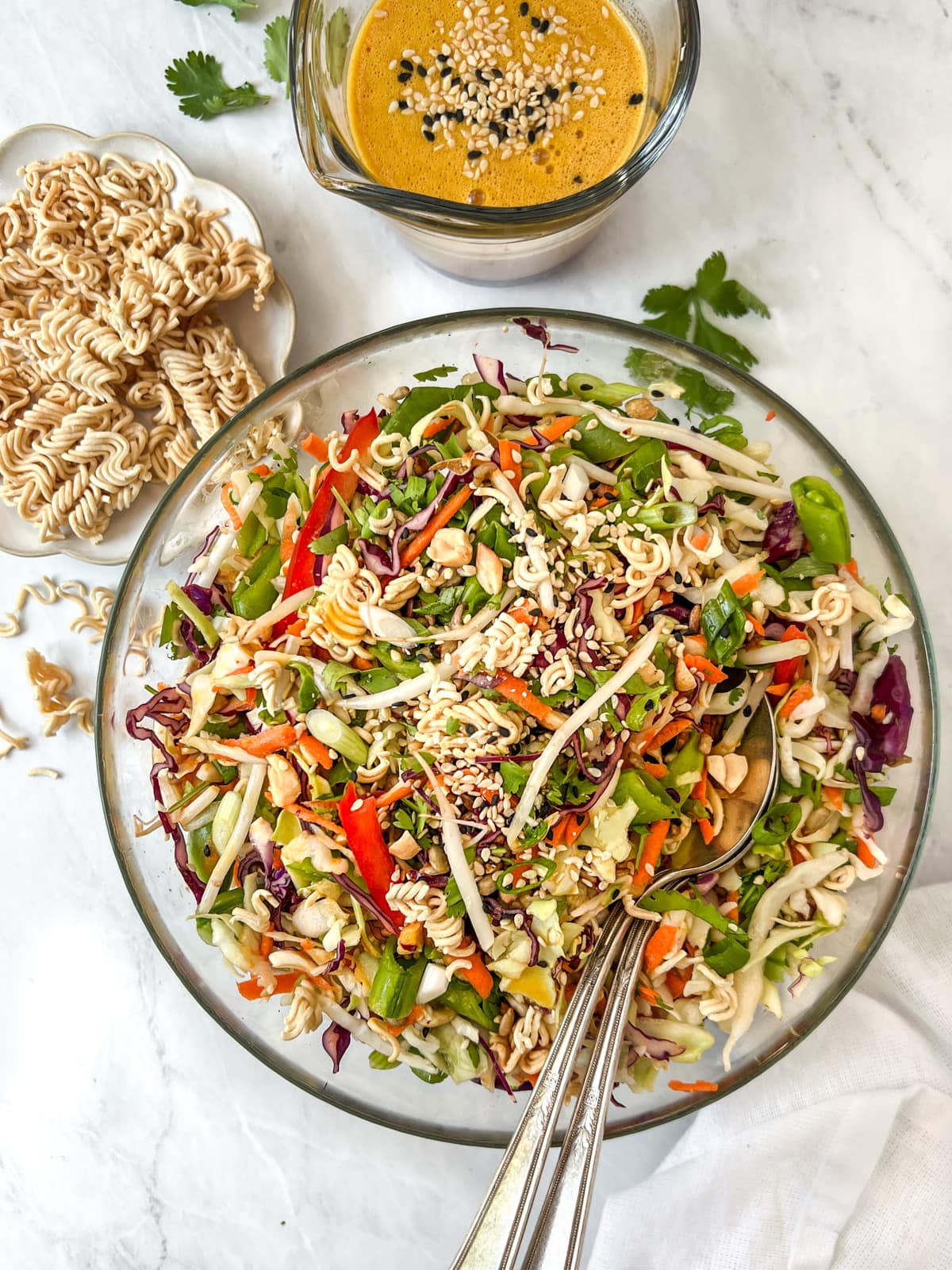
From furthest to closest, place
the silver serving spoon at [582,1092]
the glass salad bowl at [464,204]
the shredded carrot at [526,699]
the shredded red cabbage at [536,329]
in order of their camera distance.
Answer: the shredded red cabbage at [536,329] < the glass salad bowl at [464,204] < the shredded carrot at [526,699] < the silver serving spoon at [582,1092]

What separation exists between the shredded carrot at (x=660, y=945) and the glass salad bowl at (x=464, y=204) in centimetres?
118

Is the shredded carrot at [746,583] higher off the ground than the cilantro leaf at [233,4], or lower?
lower

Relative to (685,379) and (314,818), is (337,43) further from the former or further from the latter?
(314,818)

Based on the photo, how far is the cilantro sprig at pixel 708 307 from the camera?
6.79 ft

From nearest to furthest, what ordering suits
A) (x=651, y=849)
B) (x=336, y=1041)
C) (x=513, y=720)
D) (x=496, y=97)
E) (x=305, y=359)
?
1. (x=513, y=720)
2. (x=651, y=849)
3. (x=336, y=1041)
4. (x=496, y=97)
5. (x=305, y=359)

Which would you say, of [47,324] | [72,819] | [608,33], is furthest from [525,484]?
[72,819]

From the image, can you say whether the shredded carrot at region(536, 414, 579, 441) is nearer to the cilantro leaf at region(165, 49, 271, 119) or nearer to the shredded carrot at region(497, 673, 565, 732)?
the shredded carrot at region(497, 673, 565, 732)

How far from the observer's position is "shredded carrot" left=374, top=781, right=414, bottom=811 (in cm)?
146

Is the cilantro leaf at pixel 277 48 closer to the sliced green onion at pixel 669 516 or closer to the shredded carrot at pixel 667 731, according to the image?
the sliced green onion at pixel 669 516

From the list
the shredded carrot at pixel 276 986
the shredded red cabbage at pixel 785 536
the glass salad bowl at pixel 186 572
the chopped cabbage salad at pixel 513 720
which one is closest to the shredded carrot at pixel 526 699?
the chopped cabbage salad at pixel 513 720

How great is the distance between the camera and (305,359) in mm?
2152

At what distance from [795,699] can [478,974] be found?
658 mm

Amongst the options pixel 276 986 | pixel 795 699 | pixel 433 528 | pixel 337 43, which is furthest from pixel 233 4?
pixel 276 986

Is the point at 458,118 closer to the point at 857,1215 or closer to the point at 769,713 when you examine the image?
the point at 769,713
